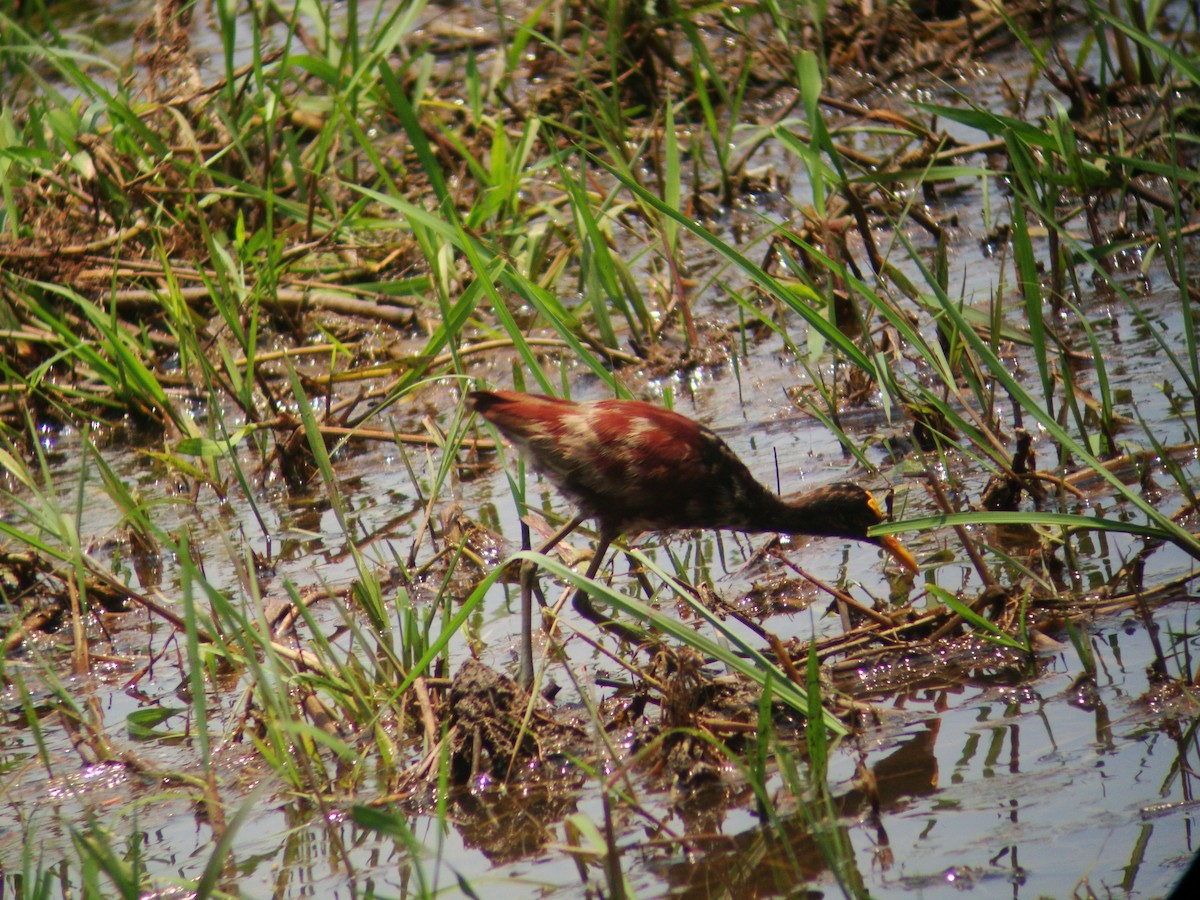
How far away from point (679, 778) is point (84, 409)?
168 inches

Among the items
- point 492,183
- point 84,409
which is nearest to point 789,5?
point 492,183

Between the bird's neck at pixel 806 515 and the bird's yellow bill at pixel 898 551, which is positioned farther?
the bird's neck at pixel 806 515

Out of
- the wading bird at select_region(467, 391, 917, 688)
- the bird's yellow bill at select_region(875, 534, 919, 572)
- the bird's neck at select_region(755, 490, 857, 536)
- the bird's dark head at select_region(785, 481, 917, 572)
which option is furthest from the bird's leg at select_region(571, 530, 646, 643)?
the bird's yellow bill at select_region(875, 534, 919, 572)

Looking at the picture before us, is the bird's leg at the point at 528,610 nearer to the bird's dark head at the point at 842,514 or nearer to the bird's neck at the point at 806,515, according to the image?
the bird's neck at the point at 806,515

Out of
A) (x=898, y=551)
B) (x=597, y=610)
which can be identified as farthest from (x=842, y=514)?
(x=597, y=610)

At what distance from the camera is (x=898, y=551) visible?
4.64 meters

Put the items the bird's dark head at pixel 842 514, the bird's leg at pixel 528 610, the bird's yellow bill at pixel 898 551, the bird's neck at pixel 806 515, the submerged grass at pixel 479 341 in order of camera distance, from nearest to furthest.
A: the submerged grass at pixel 479 341 → the bird's leg at pixel 528 610 → the bird's yellow bill at pixel 898 551 → the bird's dark head at pixel 842 514 → the bird's neck at pixel 806 515

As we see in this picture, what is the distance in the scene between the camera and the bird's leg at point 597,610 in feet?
14.2

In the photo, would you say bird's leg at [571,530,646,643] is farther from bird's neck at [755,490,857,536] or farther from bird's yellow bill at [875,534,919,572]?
bird's yellow bill at [875,534,919,572]

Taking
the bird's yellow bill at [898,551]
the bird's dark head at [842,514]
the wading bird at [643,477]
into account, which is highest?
the wading bird at [643,477]

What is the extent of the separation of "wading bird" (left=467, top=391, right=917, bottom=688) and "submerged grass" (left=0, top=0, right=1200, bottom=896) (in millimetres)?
155

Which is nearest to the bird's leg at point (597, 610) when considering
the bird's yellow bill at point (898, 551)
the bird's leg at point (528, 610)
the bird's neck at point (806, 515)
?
the bird's leg at point (528, 610)

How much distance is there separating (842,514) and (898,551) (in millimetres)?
268

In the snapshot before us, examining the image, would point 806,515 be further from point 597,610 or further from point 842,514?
point 597,610
